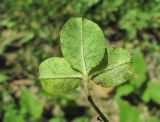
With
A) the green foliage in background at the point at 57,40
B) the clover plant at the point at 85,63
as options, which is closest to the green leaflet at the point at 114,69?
the clover plant at the point at 85,63

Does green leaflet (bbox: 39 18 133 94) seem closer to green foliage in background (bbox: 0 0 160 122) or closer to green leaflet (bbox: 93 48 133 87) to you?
green leaflet (bbox: 93 48 133 87)

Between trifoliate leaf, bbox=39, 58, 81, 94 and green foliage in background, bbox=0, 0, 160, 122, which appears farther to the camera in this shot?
green foliage in background, bbox=0, 0, 160, 122

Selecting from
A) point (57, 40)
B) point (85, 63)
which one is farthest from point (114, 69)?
point (57, 40)

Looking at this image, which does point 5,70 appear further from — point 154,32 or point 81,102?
point 154,32

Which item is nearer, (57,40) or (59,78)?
(59,78)

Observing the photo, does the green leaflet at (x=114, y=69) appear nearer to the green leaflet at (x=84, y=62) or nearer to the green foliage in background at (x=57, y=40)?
the green leaflet at (x=84, y=62)

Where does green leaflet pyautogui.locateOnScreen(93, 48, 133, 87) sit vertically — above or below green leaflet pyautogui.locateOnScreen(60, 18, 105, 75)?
below

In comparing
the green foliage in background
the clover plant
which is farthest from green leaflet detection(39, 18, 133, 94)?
the green foliage in background

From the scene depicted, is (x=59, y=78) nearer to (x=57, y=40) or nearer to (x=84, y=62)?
(x=84, y=62)
